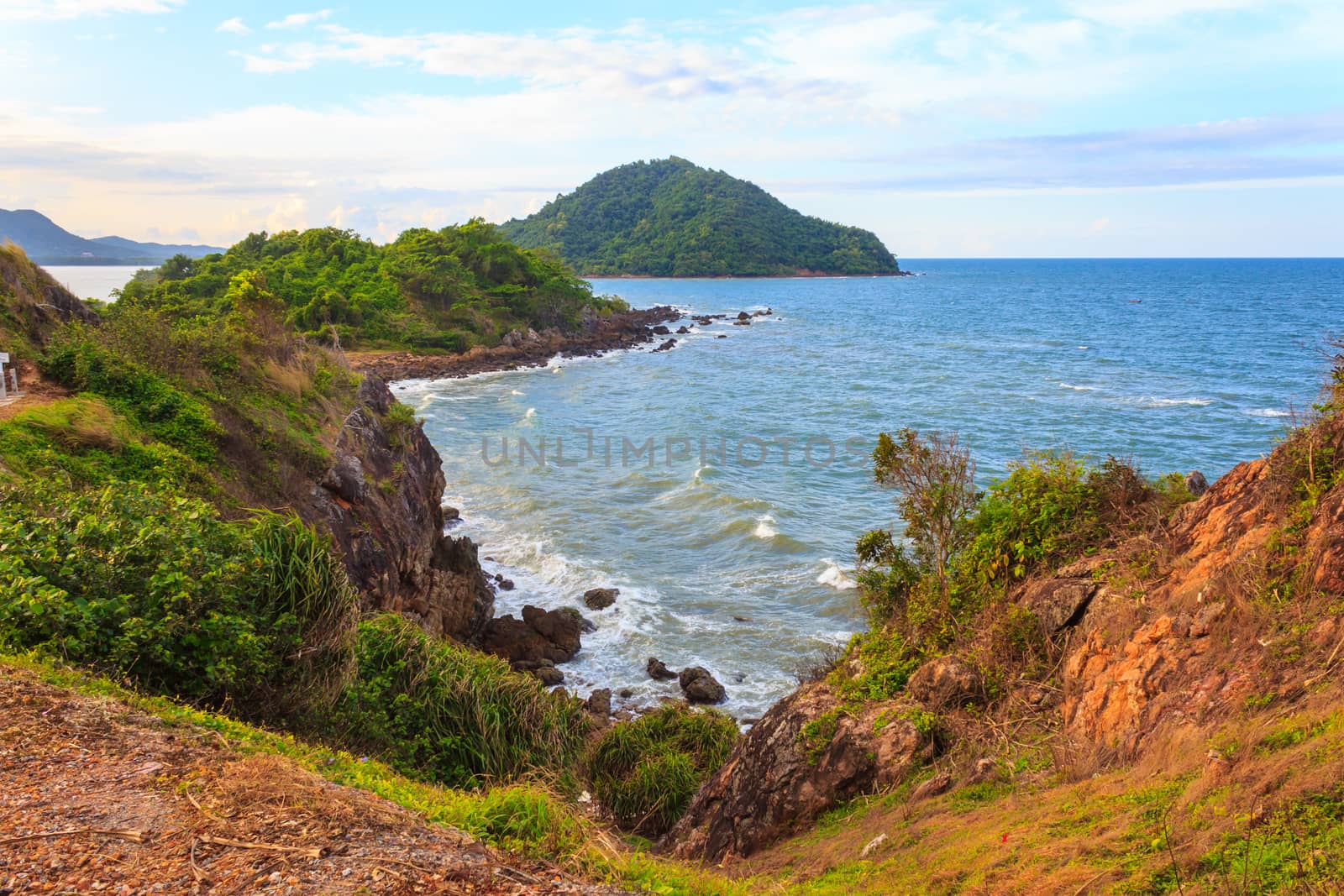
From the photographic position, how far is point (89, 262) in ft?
352

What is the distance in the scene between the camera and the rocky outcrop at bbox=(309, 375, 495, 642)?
14.8 metres

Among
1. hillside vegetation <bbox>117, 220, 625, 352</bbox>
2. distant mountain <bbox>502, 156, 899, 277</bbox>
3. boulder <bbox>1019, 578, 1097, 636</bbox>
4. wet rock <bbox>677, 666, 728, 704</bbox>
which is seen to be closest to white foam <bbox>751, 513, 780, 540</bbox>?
wet rock <bbox>677, 666, 728, 704</bbox>

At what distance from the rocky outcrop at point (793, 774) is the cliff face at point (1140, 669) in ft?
0.06

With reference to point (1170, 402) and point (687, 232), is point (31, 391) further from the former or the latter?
point (687, 232)

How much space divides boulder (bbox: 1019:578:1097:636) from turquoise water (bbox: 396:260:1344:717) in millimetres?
4259

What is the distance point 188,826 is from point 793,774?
220 inches

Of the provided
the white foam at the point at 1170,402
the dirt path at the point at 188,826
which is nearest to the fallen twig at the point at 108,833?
the dirt path at the point at 188,826

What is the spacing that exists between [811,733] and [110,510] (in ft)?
23.4

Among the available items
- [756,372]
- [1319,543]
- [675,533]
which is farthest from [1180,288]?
[1319,543]

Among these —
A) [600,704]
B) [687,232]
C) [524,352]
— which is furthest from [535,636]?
[687,232]

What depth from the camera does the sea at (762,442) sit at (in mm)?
19031

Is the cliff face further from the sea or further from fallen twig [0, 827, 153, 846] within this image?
fallen twig [0, 827, 153, 846]

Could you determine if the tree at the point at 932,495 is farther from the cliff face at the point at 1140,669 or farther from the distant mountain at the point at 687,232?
the distant mountain at the point at 687,232

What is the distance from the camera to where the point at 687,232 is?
538 feet
